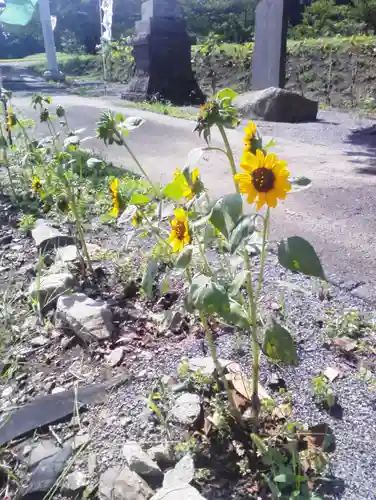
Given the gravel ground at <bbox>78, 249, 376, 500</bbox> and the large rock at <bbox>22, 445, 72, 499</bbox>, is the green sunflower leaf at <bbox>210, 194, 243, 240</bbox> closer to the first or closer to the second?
the gravel ground at <bbox>78, 249, 376, 500</bbox>

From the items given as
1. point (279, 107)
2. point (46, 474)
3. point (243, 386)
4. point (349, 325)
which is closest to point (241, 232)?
point (243, 386)

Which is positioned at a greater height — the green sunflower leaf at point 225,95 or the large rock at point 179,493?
the green sunflower leaf at point 225,95

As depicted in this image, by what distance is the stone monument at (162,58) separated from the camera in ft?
35.5

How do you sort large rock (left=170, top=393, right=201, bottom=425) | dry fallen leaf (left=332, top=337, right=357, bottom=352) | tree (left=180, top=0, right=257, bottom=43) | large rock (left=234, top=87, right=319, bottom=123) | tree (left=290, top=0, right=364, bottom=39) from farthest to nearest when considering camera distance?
tree (left=180, top=0, right=257, bottom=43) → tree (left=290, top=0, right=364, bottom=39) → large rock (left=234, top=87, right=319, bottom=123) → dry fallen leaf (left=332, top=337, right=357, bottom=352) → large rock (left=170, top=393, right=201, bottom=425)

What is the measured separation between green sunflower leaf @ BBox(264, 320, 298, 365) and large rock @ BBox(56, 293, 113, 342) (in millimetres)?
984

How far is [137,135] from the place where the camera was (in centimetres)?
647

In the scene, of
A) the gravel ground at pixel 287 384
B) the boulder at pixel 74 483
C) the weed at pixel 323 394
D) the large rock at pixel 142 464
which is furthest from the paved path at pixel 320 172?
the boulder at pixel 74 483

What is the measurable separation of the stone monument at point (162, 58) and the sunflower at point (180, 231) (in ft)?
32.2

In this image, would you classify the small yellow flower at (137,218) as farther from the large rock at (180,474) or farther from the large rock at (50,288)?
the large rock at (50,288)

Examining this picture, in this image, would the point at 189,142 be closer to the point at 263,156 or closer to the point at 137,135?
the point at 137,135

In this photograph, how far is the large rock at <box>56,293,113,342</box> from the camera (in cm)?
203

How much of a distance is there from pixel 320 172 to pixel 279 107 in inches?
141

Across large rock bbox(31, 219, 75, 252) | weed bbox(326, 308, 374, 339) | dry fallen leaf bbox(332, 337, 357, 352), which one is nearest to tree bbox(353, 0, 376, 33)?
large rock bbox(31, 219, 75, 252)

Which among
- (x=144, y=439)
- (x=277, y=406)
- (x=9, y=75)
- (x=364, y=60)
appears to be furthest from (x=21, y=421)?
(x=9, y=75)
